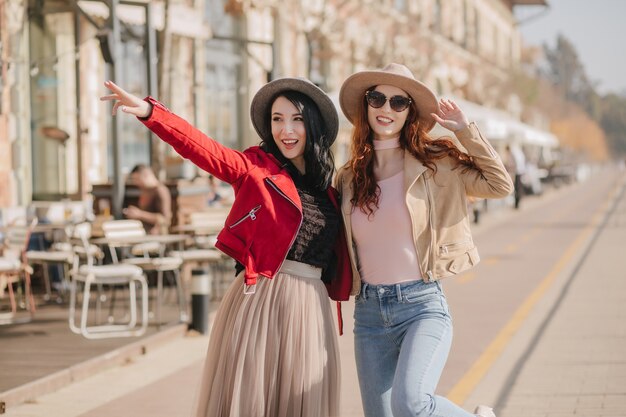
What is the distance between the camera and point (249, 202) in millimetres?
4438

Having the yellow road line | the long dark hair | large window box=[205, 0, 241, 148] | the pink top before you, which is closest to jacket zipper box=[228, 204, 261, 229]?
the long dark hair

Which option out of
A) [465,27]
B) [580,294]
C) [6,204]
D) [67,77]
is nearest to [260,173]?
[580,294]

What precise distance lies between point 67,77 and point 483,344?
11335 millimetres

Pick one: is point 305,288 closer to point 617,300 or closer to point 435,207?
point 435,207

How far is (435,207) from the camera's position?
4590 mm

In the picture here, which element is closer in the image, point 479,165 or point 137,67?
point 479,165

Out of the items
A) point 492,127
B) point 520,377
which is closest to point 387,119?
point 520,377

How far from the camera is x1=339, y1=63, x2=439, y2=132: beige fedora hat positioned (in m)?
4.73

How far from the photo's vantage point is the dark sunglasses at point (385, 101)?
4.72 m

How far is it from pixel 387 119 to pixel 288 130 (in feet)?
1.42

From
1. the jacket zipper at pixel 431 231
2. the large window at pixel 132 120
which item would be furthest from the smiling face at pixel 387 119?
the large window at pixel 132 120

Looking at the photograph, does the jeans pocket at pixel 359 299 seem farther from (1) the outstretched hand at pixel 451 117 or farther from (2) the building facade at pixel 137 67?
(2) the building facade at pixel 137 67

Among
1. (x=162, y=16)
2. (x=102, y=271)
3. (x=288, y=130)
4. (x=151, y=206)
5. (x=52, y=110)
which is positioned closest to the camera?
(x=288, y=130)

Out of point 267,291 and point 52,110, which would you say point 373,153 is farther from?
point 52,110
